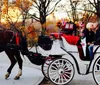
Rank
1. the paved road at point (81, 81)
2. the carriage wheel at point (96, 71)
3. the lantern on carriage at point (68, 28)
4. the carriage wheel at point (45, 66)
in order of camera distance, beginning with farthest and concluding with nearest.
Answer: the paved road at point (81, 81) → the carriage wheel at point (45, 66) → the lantern on carriage at point (68, 28) → the carriage wheel at point (96, 71)

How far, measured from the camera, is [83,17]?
32375mm

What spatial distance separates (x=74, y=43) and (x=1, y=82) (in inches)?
82.3

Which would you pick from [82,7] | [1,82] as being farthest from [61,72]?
[82,7]

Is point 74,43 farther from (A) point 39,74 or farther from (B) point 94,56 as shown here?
(A) point 39,74

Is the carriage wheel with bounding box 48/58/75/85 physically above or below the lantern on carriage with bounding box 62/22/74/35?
below

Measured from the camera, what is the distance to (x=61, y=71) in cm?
734

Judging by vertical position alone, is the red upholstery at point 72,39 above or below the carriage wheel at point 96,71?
above

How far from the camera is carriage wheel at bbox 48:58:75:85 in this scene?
727 centimetres

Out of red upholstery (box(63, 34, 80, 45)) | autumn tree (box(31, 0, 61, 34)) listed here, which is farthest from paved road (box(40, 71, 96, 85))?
autumn tree (box(31, 0, 61, 34))

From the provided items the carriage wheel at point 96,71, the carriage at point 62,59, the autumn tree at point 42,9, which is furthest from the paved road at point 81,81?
the autumn tree at point 42,9

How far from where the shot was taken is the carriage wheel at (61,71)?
7.27 meters

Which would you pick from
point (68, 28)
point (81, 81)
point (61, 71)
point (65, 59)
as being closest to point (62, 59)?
point (65, 59)

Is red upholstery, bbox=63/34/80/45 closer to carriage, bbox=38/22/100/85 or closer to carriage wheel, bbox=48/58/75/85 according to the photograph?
carriage, bbox=38/22/100/85

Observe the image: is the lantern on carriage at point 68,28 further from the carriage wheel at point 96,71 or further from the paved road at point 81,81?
the paved road at point 81,81
